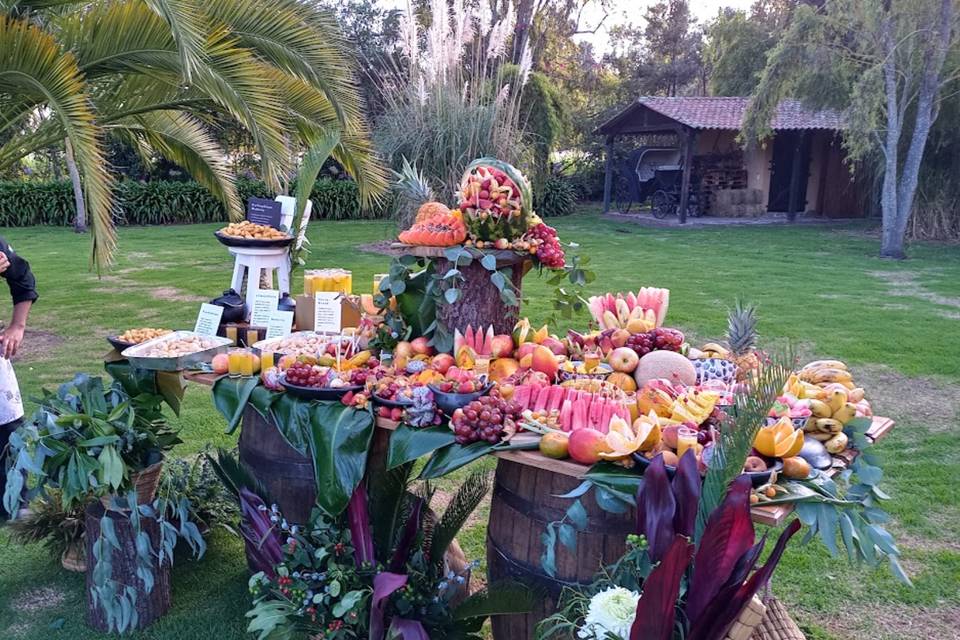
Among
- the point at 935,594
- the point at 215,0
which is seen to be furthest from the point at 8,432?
the point at 935,594

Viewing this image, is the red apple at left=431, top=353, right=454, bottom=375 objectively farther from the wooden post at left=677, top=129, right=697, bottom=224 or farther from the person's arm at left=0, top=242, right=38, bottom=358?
the wooden post at left=677, top=129, right=697, bottom=224

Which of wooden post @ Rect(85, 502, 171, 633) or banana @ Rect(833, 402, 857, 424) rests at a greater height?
banana @ Rect(833, 402, 857, 424)

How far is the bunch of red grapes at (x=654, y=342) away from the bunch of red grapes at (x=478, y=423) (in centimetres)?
78

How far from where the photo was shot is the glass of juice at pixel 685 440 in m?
2.09

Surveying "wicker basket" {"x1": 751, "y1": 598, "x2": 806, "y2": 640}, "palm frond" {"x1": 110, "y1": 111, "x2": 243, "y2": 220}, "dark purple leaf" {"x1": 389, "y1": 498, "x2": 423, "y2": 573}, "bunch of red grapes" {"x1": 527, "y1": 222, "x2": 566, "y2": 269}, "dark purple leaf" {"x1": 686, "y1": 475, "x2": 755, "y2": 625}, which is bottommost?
"wicker basket" {"x1": 751, "y1": 598, "x2": 806, "y2": 640}

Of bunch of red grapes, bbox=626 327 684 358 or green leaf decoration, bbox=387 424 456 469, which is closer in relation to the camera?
green leaf decoration, bbox=387 424 456 469

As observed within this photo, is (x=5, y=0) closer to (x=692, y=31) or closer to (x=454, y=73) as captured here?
(x=454, y=73)

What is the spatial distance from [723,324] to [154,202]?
1330 cm

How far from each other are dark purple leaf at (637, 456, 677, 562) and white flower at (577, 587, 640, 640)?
13cm

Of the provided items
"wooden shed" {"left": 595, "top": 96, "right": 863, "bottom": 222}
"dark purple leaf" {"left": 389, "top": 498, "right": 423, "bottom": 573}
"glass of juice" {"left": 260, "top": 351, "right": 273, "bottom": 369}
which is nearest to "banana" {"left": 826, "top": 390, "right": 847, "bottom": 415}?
"dark purple leaf" {"left": 389, "top": 498, "right": 423, "bottom": 573}

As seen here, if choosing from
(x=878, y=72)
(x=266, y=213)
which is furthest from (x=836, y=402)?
(x=878, y=72)

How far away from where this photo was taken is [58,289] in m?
9.19

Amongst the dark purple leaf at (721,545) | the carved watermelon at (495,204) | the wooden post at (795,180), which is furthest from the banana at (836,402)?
the wooden post at (795,180)

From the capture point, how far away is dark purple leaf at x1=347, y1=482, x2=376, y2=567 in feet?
8.66
